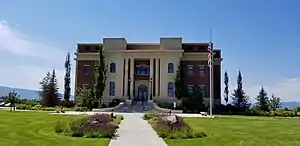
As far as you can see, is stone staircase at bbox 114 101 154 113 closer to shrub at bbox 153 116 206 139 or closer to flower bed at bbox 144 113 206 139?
flower bed at bbox 144 113 206 139

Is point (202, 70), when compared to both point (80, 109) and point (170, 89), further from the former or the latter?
point (80, 109)

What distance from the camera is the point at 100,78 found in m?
53.1

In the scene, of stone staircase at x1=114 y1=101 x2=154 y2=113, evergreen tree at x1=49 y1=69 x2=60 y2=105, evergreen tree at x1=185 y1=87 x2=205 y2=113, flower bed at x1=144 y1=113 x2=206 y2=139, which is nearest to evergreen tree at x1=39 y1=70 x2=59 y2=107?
evergreen tree at x1=49 y1=69 x2=60 y2=105

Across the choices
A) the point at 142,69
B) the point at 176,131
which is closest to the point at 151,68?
the point at 142,69

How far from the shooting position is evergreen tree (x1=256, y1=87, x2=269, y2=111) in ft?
185

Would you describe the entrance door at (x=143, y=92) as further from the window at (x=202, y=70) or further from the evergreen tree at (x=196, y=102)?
the window at (x=202, y=70)

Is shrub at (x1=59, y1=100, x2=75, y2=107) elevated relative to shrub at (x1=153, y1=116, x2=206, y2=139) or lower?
elevated

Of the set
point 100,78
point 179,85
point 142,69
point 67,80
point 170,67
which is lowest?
point 179,85

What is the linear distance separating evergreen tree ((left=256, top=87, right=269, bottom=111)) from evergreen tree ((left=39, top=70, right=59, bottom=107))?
32.4m

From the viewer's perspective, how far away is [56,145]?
41.2ft

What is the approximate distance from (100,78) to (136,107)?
7.29m

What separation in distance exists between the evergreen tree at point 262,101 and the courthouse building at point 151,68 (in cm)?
916

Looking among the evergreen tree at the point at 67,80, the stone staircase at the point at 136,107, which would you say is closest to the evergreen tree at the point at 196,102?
the stone staircase at the point at 136,107

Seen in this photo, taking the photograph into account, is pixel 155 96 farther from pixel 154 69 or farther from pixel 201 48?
pixel 201 48
